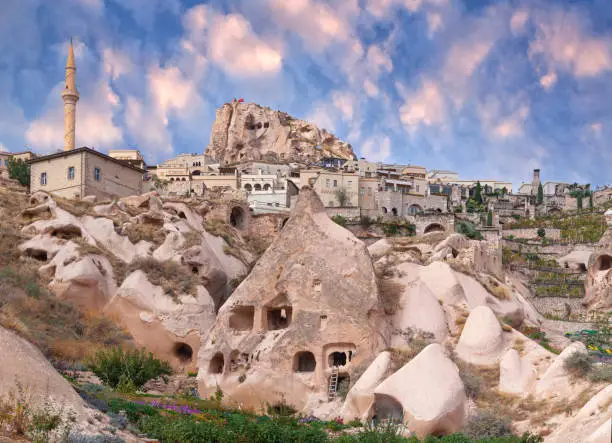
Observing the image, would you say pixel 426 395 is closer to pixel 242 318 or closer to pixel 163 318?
pixel 242 318

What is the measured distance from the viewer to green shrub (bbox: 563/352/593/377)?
2506 centimetres

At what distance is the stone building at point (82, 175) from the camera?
175 feet

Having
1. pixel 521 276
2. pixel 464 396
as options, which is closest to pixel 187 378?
pixel 464 396

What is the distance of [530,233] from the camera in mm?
74812

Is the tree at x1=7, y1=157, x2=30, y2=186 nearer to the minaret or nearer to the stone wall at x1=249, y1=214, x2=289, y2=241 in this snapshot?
the minaret

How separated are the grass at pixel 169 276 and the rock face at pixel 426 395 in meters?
14.5

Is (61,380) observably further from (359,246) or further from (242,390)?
(359,246)

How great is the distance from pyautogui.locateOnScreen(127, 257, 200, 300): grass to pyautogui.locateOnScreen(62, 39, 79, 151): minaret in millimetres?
29326

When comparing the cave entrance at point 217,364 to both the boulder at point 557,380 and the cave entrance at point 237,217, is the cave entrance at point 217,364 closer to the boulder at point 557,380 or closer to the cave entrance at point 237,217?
the boulder at point 557,380

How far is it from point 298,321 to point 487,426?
27.5ft

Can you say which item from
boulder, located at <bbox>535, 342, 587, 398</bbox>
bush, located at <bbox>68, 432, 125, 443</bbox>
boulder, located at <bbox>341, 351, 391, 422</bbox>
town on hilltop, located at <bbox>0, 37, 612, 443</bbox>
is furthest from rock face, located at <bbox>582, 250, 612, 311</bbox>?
bush, located at <bbox>68, 432, 125, 443</bbox>

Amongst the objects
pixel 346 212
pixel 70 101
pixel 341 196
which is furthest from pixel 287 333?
pixel 341 196

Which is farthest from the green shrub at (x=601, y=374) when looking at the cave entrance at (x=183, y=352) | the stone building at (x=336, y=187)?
the stone building at (x=336, y=187)

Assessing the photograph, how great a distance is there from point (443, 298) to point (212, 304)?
10.9m
